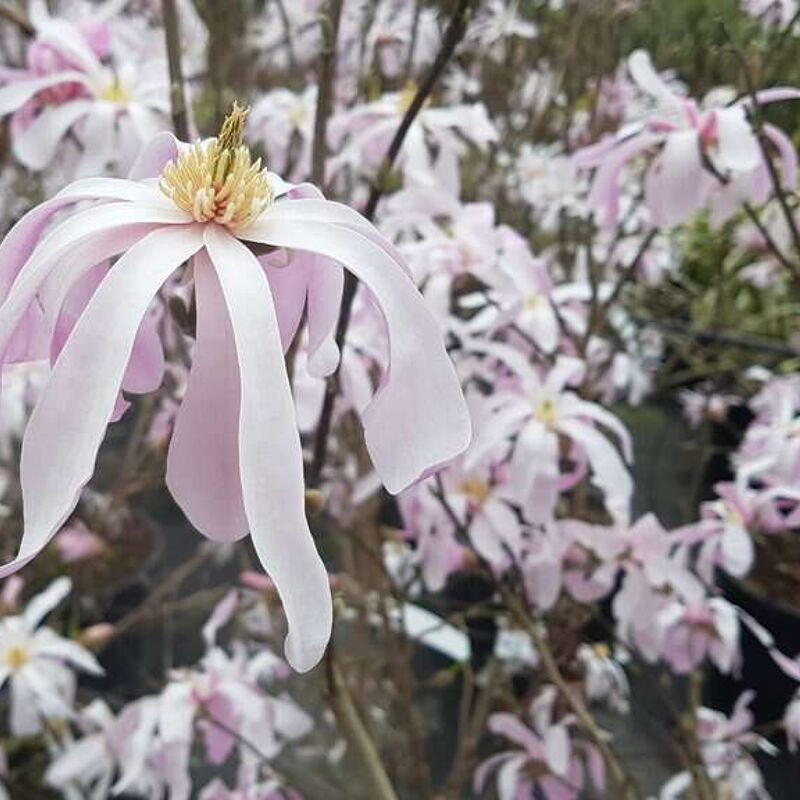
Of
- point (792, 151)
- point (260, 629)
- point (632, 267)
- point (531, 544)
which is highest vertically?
point (792, 151)

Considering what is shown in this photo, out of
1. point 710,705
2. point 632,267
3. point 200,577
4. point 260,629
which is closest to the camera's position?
point 632,267

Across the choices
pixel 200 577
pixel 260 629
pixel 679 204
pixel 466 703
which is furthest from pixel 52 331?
pixel 200 577

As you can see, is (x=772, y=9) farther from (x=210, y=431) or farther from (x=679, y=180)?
(x=210, y=431)

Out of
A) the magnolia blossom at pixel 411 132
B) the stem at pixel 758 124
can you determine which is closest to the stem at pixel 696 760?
the stem at pixel 758 124

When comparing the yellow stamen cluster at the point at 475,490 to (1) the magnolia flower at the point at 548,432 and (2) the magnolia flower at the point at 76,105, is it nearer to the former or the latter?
(1) the magnolia flower at the point at 548,432

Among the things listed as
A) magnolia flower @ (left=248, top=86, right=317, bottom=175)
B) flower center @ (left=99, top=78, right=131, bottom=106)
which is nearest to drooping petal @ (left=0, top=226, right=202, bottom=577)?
flower center @ (left=99, top=78, right=131, bottom=106)

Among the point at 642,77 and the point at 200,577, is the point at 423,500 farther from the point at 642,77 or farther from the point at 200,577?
the point at 200,577

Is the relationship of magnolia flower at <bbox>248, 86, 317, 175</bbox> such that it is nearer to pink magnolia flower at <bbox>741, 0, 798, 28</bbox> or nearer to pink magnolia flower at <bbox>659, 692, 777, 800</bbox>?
pink magnolia flower at <bbox>741, 0, 798, 28</bbox>
